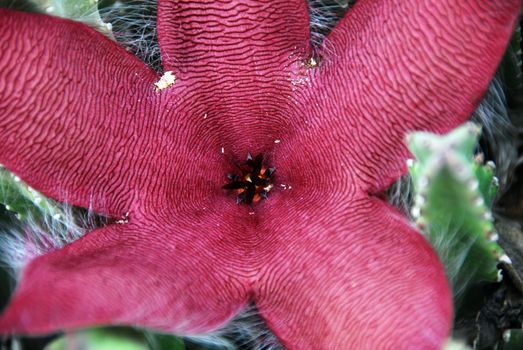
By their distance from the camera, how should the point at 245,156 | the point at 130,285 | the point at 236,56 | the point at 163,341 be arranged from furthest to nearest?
the point at 245,156
the point at 236,56
the point at 163,341
the point at 130,285

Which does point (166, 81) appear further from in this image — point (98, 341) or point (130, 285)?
point (98, 341)

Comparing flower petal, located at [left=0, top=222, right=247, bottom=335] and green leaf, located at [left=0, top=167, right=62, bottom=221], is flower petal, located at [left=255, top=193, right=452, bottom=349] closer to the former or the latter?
flower petal, located at [left=0, top=222, right=247, bottom=335]

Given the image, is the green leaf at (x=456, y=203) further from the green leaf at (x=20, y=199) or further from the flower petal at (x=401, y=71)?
the green leaf at (x=20, y=199)

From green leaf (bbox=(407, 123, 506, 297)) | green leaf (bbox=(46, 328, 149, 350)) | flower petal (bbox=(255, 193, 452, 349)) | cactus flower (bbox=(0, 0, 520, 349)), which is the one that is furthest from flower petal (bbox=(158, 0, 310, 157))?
green leaf (bbox=(46, 328, 149, 350))

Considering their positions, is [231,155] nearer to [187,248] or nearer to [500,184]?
[187,248]

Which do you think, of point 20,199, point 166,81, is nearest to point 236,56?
point 166,81

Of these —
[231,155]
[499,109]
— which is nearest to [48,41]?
[231,155]
